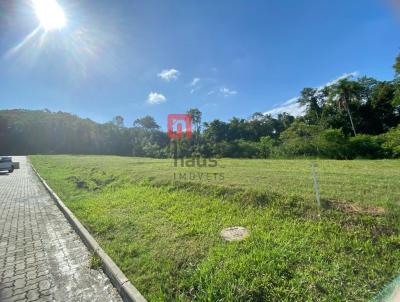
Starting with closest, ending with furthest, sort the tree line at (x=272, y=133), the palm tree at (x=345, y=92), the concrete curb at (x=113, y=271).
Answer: the concrete curb at (x=113, y=271) < the tree line at (x=272, y=133) < the palm tree at (x=345, y=92)

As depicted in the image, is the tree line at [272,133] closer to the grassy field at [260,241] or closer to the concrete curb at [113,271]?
the grassy field at [260,241]

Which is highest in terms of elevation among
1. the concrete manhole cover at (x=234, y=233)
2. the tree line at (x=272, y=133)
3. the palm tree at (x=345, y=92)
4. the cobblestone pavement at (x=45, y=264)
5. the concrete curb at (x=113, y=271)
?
the palm tree at (x=345, y=92)

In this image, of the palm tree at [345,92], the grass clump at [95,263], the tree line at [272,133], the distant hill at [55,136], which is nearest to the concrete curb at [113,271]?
the grass clump at [95,263]

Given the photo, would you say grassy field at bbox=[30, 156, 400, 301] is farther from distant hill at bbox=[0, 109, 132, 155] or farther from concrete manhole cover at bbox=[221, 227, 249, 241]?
distant hill at bbox=[0, 109, 132, 155]

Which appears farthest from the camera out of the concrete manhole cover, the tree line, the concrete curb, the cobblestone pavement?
the tree line

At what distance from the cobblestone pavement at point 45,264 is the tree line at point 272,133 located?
2126cm

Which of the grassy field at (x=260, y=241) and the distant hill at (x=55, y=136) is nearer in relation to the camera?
the grassy field at (x=260, y=241)

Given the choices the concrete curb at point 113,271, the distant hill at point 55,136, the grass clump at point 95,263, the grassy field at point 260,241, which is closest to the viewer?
the grassy field at point 260,241

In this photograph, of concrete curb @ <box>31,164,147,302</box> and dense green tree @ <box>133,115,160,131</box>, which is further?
dense green tree @ <box>133,115,160,131</box>

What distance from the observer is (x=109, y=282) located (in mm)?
3525

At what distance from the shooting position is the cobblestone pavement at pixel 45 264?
3262 mm

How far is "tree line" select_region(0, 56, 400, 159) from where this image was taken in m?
26.9

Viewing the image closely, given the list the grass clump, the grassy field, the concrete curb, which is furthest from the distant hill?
the grass clump

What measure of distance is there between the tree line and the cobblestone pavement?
2126cm
